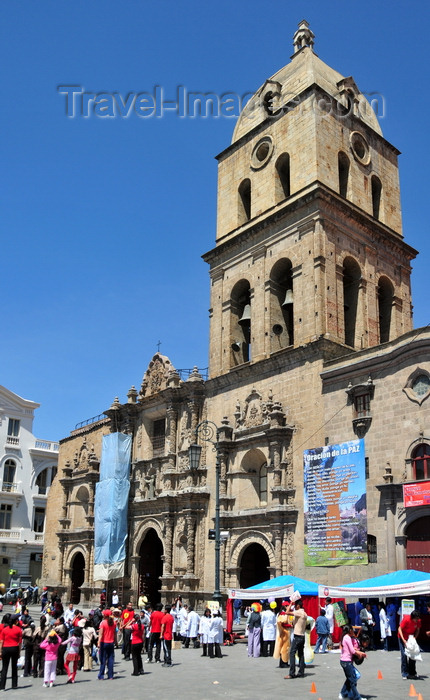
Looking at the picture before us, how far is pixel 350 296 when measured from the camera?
32.2 metres

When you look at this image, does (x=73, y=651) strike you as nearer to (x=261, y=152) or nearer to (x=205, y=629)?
(x=205, y=629)

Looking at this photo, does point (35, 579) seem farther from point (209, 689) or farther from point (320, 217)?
point (209, 689)

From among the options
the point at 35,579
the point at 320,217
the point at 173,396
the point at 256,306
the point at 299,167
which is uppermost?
the point at 299,167

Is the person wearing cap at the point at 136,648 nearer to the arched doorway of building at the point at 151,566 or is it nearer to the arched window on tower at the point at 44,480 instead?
the arched doorway of building at the point at 151,566

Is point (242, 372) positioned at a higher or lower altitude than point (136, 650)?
higher

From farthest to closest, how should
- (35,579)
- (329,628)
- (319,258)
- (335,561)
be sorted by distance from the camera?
(35,579)
(319,258)
(335,561)
(329,628)

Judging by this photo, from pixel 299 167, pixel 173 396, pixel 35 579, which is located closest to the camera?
pixel 299 167

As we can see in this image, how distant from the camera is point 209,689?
13.9 meters

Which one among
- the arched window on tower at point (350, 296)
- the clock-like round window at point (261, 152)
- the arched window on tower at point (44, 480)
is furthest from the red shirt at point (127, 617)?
the arched window on tower at point (44, 480)

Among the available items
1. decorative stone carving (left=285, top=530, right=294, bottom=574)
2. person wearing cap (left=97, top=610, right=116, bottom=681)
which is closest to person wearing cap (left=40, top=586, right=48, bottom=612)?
decorative stone carving (left=285, top=530, right=294, bottom=574)

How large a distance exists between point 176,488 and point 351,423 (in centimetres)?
1160

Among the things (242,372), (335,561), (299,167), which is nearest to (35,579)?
(242,372)

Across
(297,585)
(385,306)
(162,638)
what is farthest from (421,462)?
(385,306)

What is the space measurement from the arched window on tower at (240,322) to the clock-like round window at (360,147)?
838 centimetres
